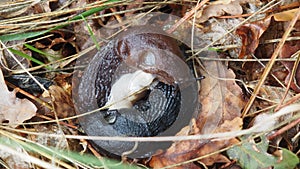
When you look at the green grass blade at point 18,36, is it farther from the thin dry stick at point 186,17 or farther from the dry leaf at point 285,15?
the dry leaf at point 285,15

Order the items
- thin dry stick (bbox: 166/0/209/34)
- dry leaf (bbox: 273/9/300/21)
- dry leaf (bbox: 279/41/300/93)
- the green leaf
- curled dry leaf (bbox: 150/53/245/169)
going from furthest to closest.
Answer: thin dry stick (bbox: 166/0/209/34), dry leaf (bbox: 273/9/300/21), dry leaf (bbox: 279/41/300/93), curled dry leaf (bbox: 150/53/245/169), the green leaf

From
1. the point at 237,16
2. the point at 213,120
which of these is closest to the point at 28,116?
the point at 213,120

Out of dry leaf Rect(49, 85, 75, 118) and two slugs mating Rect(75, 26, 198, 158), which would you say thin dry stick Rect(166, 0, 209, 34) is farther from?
dry leaf Rect(49, 85, 75, 118)

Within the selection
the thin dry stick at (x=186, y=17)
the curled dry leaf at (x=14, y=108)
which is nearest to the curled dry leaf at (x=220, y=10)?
the thin dry stick at (x=186, y=17)

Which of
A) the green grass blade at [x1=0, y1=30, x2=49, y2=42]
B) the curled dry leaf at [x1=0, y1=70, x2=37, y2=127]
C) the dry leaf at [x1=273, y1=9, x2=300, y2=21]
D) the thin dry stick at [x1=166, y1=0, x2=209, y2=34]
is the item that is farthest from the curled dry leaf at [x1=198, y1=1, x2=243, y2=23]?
the curled dry leaf at [x1=0, y1=70, x2=37, y2=127]

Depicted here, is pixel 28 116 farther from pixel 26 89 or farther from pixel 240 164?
pixel 240 164

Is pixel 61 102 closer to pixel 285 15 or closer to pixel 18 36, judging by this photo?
pixel 18 36
